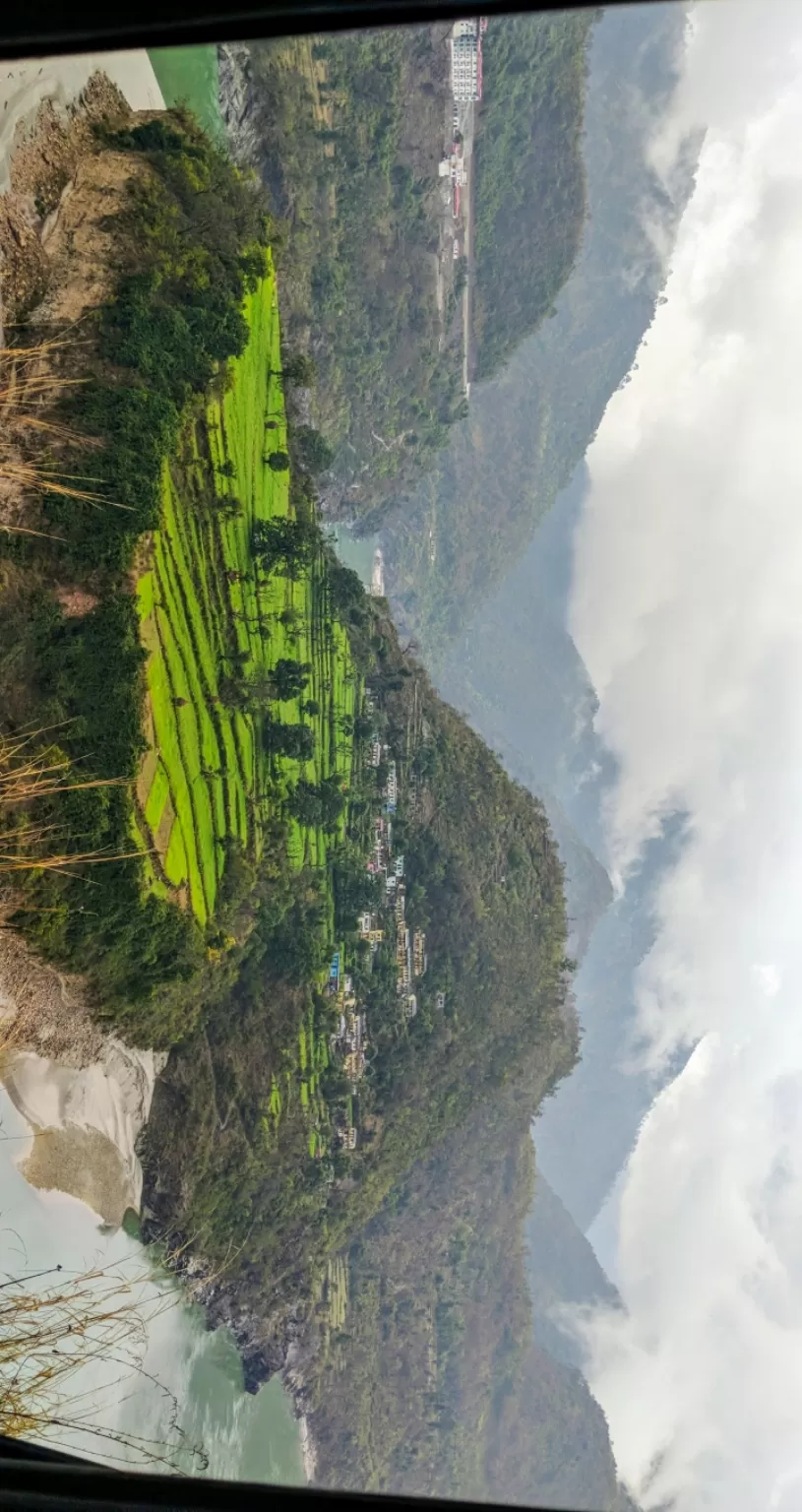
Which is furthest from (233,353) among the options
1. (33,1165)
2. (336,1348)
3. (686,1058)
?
(686,1058)

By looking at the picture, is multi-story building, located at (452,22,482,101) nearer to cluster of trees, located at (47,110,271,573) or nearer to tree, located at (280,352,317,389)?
tree, located at (280,352,317,389)

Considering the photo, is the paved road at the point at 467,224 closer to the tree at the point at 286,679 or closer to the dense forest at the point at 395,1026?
the dense forest at the point at 395,1026

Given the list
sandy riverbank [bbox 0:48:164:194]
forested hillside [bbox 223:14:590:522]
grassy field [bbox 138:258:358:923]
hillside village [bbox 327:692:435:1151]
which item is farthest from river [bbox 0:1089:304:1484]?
forested hillside [bbox 223:14:590:522]

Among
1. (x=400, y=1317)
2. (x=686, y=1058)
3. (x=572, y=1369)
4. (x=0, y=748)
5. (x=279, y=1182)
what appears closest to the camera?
(x=0, y=748)

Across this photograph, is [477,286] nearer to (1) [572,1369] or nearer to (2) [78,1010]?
(2) [78,1010]

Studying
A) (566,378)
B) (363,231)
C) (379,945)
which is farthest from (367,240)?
(566,378)

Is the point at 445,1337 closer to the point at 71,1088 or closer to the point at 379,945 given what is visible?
the point at 379,945

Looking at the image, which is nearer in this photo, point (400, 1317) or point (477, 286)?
point (400, 1317)
